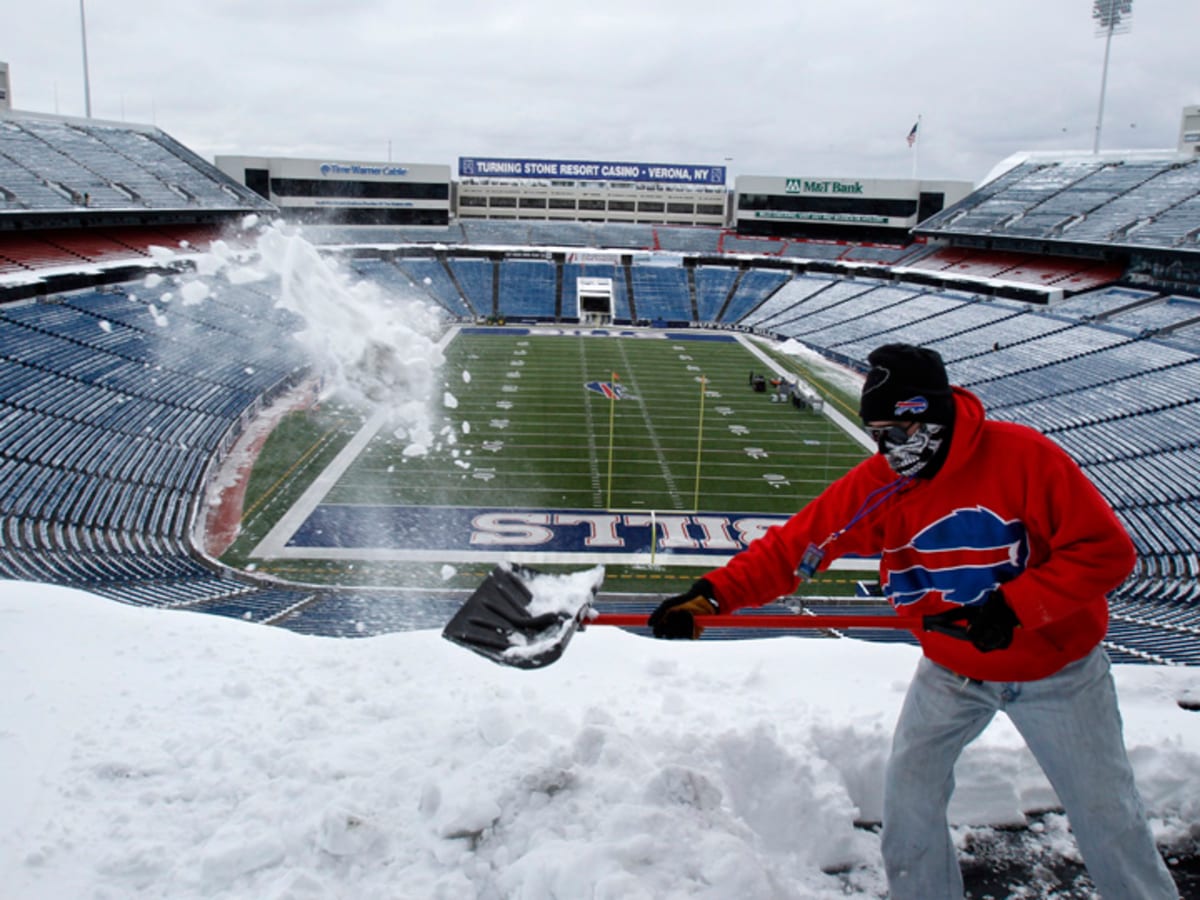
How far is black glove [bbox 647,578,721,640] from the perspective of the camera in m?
3.53

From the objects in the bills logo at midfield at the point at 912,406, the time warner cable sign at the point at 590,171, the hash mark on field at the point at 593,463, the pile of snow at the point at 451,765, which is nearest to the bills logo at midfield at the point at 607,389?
the hash mark on field at the point at 593,463

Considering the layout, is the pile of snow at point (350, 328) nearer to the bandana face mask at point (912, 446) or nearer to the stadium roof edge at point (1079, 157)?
the bandana face mask at point (912, 446)

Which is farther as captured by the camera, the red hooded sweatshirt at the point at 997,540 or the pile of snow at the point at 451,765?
the pile of snow at the point at 451,765

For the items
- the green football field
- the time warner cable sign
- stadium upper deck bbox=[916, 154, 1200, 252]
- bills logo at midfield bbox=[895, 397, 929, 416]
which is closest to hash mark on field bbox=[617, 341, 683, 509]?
the green football field

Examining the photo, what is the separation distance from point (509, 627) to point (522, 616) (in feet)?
0.25

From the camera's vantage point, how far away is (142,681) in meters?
4.21

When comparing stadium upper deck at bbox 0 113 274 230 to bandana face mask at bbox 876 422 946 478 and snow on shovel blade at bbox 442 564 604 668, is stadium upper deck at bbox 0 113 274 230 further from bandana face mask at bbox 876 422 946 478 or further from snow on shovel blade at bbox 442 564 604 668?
bandana face mask at bbox 876 422 946 478

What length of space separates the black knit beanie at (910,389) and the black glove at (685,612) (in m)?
1.00

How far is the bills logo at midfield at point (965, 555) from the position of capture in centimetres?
303

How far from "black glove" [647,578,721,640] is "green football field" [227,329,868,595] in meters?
12.2

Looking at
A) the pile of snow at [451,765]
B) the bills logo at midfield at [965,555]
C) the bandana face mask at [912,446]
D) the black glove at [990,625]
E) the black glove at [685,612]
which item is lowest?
the pile of snow at [451,765]

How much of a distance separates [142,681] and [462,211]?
6335 centimetres

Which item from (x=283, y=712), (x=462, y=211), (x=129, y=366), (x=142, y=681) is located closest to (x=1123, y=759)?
(x=283, y=712)

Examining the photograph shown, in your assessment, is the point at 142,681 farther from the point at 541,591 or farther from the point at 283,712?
the point at 541,591
